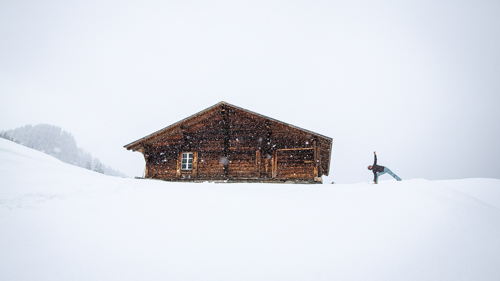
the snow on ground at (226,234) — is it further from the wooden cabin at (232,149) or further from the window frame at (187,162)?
the window frame at (187,162)

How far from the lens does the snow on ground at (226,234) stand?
287 centimetres

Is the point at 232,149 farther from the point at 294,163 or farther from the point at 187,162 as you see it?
the point at 294,163

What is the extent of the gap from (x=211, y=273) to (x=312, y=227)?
192 centimetres

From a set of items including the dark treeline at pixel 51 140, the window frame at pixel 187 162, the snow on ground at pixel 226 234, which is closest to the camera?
the snow on ground at pixel 226 234

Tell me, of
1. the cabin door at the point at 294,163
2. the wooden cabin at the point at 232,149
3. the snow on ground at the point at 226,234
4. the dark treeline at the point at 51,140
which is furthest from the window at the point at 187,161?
the dark treeline at the point at 51,140

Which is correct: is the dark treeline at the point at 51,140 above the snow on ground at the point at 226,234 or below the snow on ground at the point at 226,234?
above

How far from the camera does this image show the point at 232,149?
1389cm

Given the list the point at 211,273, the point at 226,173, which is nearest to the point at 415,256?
the point at 211,273

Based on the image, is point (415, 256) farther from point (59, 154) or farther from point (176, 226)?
point (59, 154)

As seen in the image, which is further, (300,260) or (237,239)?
(237,239)

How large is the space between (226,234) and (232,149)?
10268 mm

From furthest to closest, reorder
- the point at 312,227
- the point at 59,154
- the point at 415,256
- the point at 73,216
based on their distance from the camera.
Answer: the point at 59,154, the point at 312,227, the point at 73,216, the point at 415,256

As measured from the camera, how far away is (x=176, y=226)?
3801 millimetres

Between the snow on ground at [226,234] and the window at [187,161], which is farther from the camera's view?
the window at [187,161]
